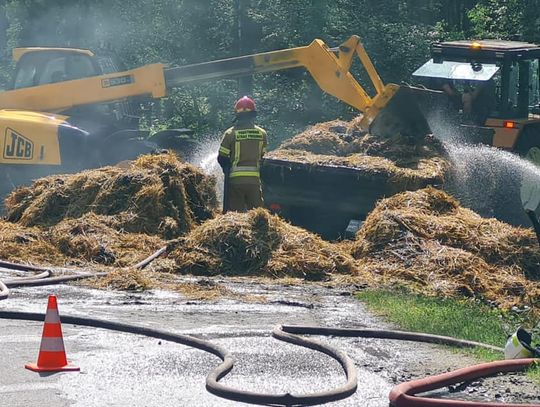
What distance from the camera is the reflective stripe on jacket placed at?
1393cm

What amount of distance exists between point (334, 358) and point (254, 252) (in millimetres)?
4432

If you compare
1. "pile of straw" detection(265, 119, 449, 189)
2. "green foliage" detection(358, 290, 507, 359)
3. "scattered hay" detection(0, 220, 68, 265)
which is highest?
"pile of straw" detection(265, 119, 449, 189)

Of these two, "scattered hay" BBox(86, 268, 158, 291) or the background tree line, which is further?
the background tree line

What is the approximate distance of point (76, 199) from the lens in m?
14.1

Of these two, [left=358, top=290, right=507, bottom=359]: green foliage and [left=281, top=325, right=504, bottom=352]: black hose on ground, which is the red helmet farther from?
[left=281, top=325, right=504, bottom=352]: black hose on ground

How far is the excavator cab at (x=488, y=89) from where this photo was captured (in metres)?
16.9

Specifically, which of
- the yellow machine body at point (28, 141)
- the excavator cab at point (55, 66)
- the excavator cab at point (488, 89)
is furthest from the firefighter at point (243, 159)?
the excavator cab at point (55, 66)

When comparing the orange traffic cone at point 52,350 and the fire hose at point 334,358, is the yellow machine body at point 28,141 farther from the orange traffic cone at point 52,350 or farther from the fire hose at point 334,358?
the orange traffic cone at point 52,350

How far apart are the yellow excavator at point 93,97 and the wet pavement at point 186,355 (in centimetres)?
691

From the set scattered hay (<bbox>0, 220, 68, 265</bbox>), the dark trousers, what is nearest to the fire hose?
scattered hay (<bbox>0, 220, 68, 265</bbox>)

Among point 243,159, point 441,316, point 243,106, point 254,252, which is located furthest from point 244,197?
point 441,316

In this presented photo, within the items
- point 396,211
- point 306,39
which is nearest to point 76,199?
point 396,211

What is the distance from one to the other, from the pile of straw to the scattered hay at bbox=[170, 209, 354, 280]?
7.35 ft

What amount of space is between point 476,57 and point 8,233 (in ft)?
26.2
